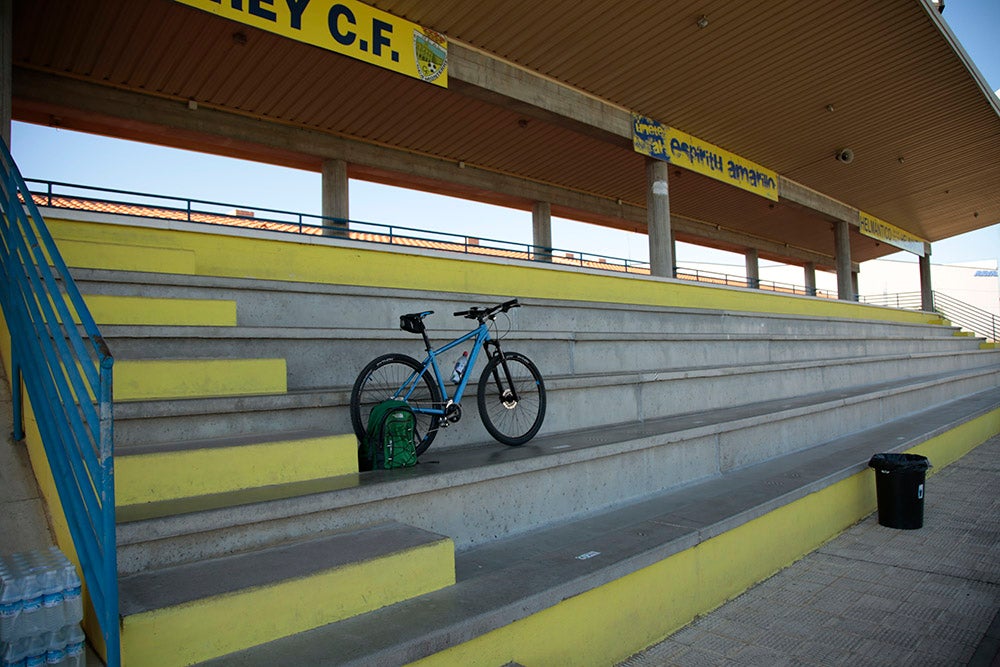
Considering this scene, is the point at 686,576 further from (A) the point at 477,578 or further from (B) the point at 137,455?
(B) the point at 137,455

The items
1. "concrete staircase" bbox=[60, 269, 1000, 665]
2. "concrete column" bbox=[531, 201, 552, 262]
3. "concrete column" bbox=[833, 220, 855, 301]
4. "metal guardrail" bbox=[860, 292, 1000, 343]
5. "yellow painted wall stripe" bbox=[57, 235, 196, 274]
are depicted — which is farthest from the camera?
"metal guardrail" bbox=[860, 292, 1000, 343]

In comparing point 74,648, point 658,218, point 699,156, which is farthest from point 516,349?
point 699,156

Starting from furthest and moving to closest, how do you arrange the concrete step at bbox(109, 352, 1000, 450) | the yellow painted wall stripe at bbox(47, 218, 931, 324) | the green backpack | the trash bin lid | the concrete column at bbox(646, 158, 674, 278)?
the concrete column at bbox(646, 158, 674, 278) < the yellow painted wall stripe at bbox(47, 218, 931, 324) < the trash bin lid < the green backpack < the concrete step at bbox(109, 352, 1000, 450)

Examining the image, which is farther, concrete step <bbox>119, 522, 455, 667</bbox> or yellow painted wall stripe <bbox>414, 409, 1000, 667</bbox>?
yellow painted wall stripe <bbox>414, 409, 1000, 667</bbox>

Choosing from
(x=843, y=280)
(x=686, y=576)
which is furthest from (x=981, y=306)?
(x=686, y=576)

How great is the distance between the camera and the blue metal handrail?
1.57 meters

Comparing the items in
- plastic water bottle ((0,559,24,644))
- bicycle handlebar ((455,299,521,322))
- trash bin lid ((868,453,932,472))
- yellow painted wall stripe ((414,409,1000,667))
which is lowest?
yellow painted wall stripe ((414,409,1000,667))

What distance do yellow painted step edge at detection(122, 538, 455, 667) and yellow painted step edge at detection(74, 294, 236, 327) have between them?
2.23m

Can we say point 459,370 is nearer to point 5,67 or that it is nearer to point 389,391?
point 389,391

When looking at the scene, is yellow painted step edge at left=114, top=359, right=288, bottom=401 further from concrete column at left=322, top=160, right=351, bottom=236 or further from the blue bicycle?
concrete column at left=322, top=160, right=351, bottom=236

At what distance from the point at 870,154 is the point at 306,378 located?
15.4 metres

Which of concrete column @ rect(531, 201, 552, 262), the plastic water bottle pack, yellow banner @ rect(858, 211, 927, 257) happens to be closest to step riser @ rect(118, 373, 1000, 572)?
the plastic water bottle pack

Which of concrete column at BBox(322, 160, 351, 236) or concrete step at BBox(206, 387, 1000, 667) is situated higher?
concrete column at BBox(322, 160, 351, 236)

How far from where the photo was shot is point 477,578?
2553 mm
